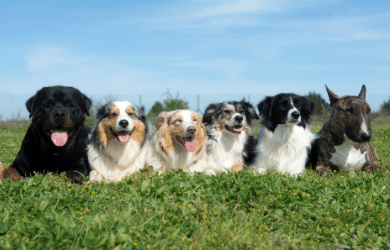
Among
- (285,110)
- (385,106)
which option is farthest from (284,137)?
(385,106)

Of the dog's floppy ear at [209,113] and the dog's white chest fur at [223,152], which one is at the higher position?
the dog's floppy ear at [209,113]

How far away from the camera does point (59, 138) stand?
5.84 metres

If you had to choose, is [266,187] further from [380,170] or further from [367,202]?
[380,170]

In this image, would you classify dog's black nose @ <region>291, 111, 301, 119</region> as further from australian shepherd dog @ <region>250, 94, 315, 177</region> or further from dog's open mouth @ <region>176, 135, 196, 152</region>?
dog's open mouth @ <region>176, 135, 196, 152</region>

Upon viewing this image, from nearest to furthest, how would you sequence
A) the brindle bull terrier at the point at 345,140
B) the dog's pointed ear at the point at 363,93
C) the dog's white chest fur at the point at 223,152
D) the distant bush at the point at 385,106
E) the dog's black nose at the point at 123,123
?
the dog's black nose at the point at 123,123 < the brindle bull terrier at the point at 345,140 < the dog's white chest fur at the point at 223,152 < the dog's pointed ear at the point at 363,93 < the distant bush at the point at 385,106

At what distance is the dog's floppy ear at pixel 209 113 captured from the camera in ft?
21.4

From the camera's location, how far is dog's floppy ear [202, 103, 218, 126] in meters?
6.51

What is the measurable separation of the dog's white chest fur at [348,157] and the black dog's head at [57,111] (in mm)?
4963

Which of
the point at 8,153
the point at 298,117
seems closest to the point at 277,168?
the point at 298,117

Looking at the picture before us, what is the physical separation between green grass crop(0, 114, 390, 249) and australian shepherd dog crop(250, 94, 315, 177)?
86cm

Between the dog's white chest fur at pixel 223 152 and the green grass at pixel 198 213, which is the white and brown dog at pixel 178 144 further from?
the green grass at pixel 198 213

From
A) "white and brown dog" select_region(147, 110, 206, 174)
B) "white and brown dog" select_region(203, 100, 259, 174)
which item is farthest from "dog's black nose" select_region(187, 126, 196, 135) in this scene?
"white and brown dog" select_region(203, 100, 259, 174)

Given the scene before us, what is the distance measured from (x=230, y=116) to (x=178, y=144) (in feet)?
3.65

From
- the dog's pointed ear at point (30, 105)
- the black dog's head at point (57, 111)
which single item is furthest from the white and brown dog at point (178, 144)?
the dog's pointed ear at point (30, 105)
